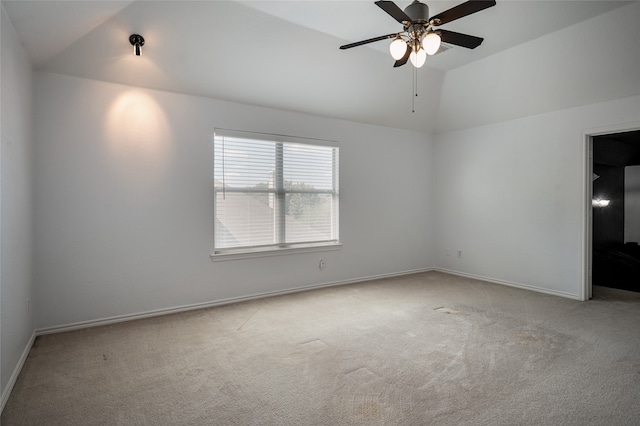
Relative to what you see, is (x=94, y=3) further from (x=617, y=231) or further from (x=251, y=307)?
(x=617, y=231)

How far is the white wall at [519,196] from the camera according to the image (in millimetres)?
4535

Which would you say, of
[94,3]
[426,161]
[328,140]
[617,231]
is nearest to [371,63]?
[328,140]

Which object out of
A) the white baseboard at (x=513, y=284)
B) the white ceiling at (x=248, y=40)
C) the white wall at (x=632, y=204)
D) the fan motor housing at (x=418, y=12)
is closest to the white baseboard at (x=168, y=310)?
the white baseboard at (x=513, y=284)

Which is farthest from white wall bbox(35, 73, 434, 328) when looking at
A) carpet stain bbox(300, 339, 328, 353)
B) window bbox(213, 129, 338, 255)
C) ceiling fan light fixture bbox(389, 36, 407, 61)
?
ceiling fan light fixture bbox(389, 36, 407, 61)

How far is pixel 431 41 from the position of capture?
2443 millimetres

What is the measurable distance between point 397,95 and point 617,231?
4414mm

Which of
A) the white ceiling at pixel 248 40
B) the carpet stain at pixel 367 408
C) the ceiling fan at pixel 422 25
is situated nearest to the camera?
the carpet stain at pixel 367 408

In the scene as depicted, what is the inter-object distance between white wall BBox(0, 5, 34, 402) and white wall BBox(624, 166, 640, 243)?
7972mm

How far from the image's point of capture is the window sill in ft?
14.0

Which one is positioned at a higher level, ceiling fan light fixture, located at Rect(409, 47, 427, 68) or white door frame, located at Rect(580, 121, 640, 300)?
ceiling fan light fixture, located at Rect(409, 47, 427, 68)

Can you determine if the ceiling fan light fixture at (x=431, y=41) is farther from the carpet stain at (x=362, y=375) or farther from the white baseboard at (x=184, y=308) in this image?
the white baseboard at (x=184, y=308)

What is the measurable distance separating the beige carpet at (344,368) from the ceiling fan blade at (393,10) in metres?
2.50

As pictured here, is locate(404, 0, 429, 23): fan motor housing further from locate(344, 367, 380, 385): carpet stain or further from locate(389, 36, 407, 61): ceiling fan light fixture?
locate(344, 367, 380, 385): carpet stain

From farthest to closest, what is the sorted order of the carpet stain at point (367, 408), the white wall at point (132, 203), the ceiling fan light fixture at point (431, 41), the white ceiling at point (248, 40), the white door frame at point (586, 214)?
the white door frame at point (586, 214), the white wall at point (132, 203), the white ceiling at point (248, 40), the ceiling fan light fixture at point (431, 41), the carpet stain at point (367, 408)
